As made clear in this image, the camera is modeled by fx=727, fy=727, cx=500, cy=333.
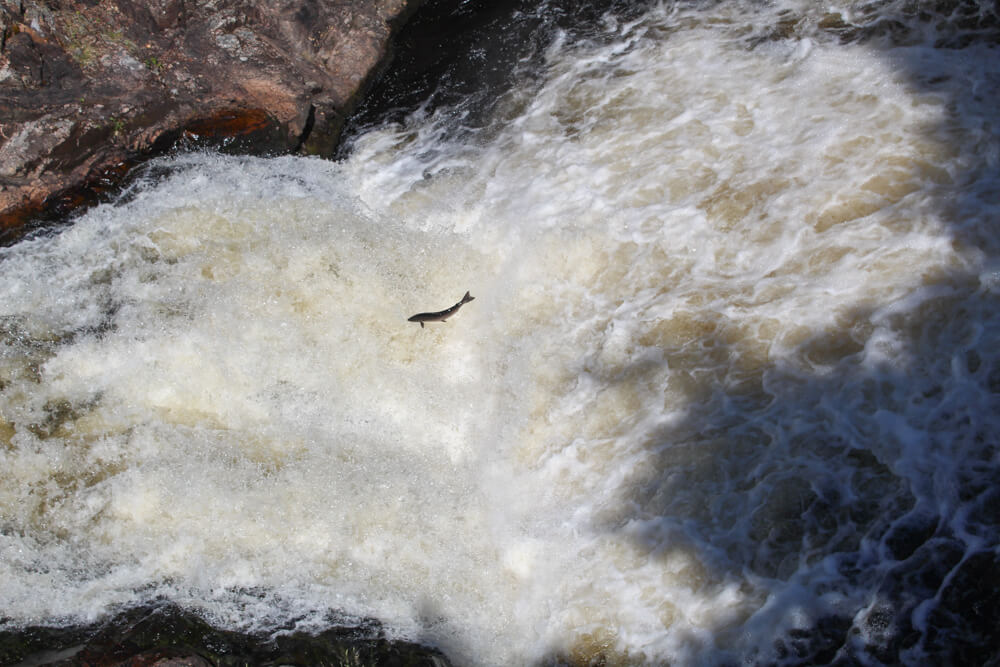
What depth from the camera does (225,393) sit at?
14.7 ft

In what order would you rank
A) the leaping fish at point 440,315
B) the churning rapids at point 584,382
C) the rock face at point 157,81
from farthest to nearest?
the rock face at point 157,81 < the leaping fish at point 440,315 < the churning rapids at point 584,382

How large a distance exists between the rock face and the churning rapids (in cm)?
47

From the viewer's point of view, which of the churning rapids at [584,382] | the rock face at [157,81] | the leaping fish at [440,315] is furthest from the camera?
the rock face at [157,81]

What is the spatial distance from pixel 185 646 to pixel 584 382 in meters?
2.54

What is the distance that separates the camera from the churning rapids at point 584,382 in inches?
138

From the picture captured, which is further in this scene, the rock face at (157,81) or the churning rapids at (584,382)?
the rock face at (157,81)

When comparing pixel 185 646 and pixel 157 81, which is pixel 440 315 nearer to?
pixel 185 646

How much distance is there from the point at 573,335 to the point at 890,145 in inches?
89.5

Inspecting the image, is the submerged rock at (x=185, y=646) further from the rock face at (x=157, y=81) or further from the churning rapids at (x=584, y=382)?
the rock face at (x=157, y=81)

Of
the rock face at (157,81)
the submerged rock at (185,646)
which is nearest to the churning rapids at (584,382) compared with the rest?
the submerged rock at (185,646)

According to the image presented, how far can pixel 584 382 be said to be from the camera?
172 inches

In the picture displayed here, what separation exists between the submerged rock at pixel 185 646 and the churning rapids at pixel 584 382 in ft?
0.33

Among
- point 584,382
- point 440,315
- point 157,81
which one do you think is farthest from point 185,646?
point 157,81

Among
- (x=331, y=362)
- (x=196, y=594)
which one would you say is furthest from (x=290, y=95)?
(x=196, y=594)
